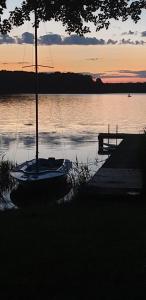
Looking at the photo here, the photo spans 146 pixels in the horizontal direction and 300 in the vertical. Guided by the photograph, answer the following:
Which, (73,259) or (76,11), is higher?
(76,11)

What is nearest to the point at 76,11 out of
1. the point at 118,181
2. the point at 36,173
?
the point at 118,181

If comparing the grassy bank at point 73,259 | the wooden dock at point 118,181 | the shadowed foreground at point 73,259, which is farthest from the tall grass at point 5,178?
the shadowed foreground at point 73,259

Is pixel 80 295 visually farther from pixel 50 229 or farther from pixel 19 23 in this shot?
pixel 19 23

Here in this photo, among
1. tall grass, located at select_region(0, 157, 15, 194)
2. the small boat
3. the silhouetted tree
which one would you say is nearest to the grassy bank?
the silhouetted tree

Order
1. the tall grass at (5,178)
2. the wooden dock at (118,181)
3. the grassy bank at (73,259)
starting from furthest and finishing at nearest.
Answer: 1. the tall grass at (5,178)
2. the wooden dock at (118,181)
3. the grassy bank at (73,259)

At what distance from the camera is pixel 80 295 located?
308 inches

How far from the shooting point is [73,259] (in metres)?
9.59

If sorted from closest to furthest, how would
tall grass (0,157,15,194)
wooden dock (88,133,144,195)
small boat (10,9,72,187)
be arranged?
1. wooden dock (88,133,144,195)
2. small boat (10,9,72,187)
3. tall grass (0,157,15,194)

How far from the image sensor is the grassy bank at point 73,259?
802 centimetres

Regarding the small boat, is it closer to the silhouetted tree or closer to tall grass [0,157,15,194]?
tall grass [0,157,15,194]

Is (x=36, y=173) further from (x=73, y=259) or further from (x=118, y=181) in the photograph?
(x=73, y=259)

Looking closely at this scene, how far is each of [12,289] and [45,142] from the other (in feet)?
212

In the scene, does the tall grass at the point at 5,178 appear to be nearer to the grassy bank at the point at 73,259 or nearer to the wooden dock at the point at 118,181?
the wooden dock at the point at 118,181

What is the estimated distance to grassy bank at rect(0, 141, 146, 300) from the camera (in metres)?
8.02
